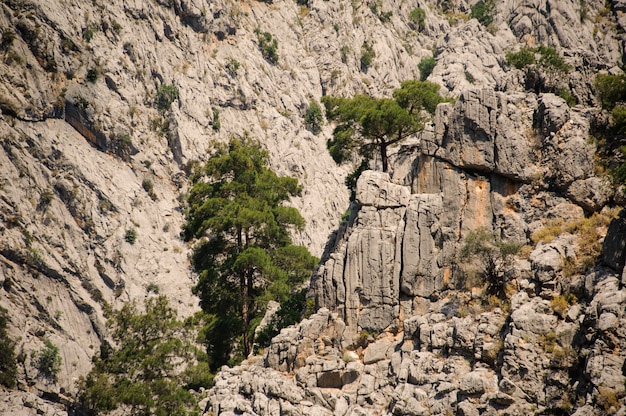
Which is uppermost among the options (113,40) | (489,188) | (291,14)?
(291,14)

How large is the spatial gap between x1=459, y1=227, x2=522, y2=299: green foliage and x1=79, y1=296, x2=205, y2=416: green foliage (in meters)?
15.2

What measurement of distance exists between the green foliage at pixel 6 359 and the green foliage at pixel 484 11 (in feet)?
249

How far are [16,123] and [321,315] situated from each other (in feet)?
148

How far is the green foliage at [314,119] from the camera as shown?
287ft

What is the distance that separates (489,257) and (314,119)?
56.8 metres

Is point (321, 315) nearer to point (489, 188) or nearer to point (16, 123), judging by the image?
point (489, 188)

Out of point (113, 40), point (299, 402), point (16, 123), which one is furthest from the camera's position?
point (113, 40)

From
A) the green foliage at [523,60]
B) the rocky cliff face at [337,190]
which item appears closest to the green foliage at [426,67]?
the rocky cliff face at [337,190]

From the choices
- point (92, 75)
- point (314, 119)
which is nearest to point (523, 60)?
point (92, 75)

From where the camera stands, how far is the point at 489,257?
107ft

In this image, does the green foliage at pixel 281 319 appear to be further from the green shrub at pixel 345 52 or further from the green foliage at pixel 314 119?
the green shrub at pixel 345 52

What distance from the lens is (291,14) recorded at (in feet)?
320

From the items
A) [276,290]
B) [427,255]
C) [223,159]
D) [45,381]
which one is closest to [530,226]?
[427,255]

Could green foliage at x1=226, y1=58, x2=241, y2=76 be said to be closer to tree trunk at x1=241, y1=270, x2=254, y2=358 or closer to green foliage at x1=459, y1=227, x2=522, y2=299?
tree trunk at x1=241, y1=270, x2=254, y2=358
